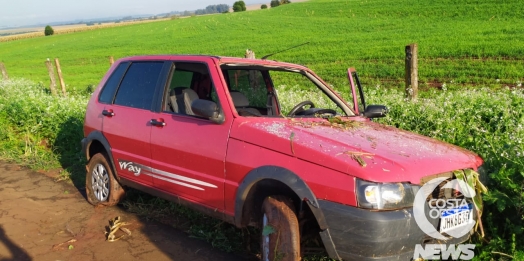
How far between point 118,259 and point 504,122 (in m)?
4.62

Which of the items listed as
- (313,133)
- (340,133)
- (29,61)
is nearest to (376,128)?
(340,133)

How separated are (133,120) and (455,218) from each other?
10.7ft

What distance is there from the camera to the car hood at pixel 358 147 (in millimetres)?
3104

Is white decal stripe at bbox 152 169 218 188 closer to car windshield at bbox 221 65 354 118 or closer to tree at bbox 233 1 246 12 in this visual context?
car windshield at bbox 221 65 354 118

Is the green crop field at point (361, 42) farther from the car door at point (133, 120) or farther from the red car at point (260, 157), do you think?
the car door at point (133, 120)

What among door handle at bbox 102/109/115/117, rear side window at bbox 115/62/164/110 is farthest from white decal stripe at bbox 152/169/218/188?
door handle at bbox 102/109/115/117

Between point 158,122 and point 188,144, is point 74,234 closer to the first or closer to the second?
point 158,122

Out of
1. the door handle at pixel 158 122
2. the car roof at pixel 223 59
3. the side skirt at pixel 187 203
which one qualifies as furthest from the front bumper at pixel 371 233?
the door handle at pixel 158 122

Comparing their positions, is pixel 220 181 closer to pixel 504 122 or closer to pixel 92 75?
pixel 504 122

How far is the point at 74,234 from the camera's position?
4.81 meters

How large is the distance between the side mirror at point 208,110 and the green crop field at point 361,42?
5.34m

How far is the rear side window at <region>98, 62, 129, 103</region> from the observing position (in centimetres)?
543

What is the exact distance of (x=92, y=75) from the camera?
30.3m

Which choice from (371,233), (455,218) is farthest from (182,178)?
(455,218)
